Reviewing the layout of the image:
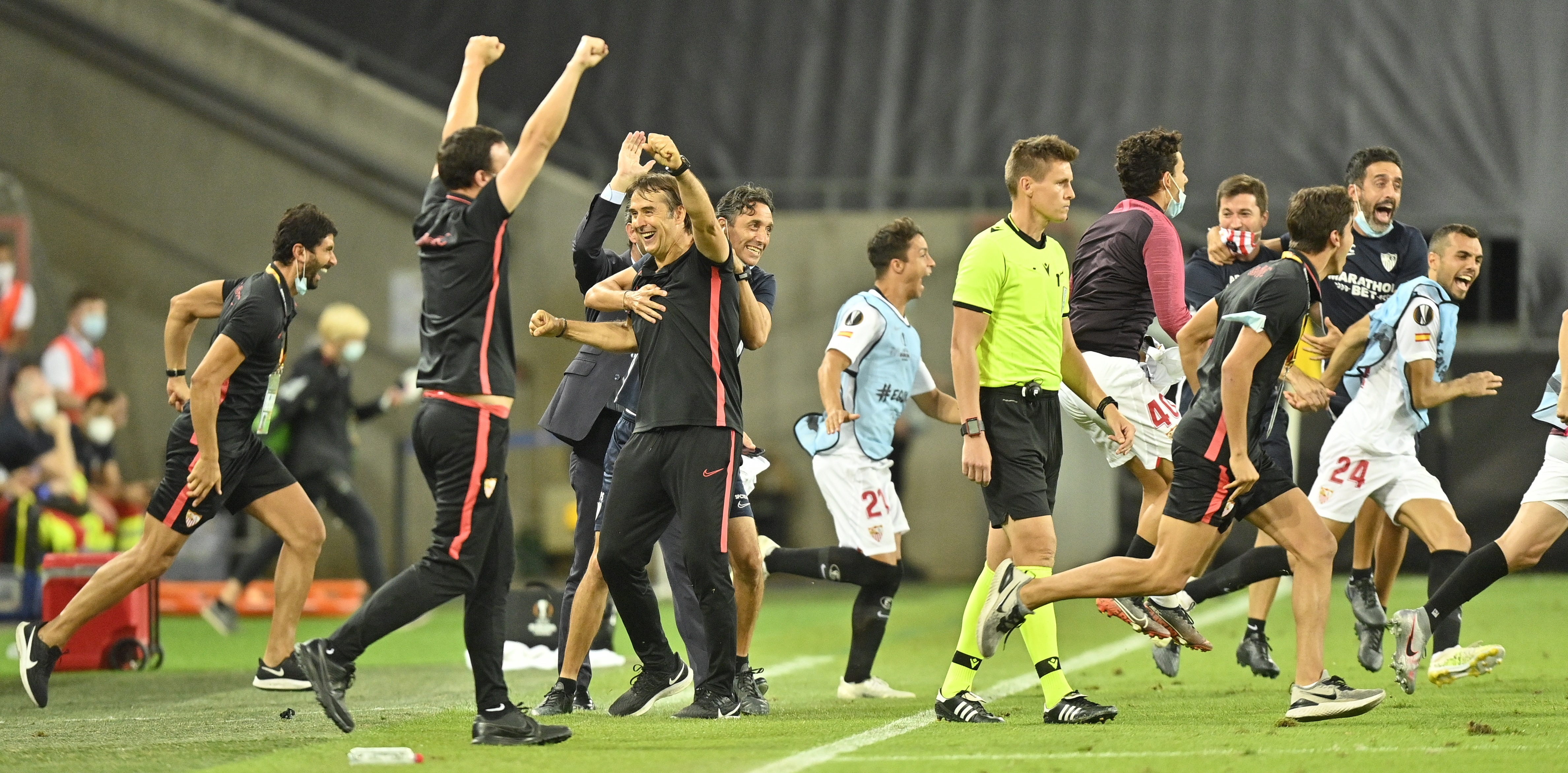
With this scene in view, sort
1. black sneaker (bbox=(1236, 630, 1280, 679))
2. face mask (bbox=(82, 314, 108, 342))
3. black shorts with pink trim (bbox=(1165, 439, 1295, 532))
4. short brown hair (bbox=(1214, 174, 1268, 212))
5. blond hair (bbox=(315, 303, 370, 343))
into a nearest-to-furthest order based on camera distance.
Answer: black shorts with pink trim (bbox=(1165, 439, 1295, 532)) → black sneaker (bbox=(1236, 630, 1280, 679)) → short brown hair (bbox=(1214, 174, 1268, 212)) → blond hair (bbox=(315, 303, 370, 343)) → face mask (bbox=(82, 314, 108, 342))

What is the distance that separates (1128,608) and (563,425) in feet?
8.01

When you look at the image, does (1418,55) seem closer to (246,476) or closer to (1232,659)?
(1232,659)

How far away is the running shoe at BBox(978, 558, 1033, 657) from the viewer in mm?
6078

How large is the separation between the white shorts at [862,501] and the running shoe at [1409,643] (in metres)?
2.07

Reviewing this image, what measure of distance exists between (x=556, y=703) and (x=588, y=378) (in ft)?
4.59

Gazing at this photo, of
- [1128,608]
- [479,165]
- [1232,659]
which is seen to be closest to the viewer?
[479,165]

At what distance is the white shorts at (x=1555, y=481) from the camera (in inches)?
277

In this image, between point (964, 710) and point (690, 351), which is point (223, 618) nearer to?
point (690, 351)

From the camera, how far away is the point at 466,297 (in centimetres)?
554

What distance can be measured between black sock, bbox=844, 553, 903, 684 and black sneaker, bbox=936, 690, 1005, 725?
1.01 metres

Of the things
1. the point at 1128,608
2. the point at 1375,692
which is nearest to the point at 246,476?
the point at 1128,608

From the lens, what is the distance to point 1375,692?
583 centimetres

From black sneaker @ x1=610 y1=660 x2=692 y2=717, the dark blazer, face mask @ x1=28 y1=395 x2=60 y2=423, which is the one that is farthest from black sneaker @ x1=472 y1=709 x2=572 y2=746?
face mask @ x1=28 y1=395 x2=60 y2=423

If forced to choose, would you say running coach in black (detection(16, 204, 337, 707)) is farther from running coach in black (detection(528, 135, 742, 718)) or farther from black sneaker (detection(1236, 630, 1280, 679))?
black sneaker (detection(1236, 630, 1280, 679))
